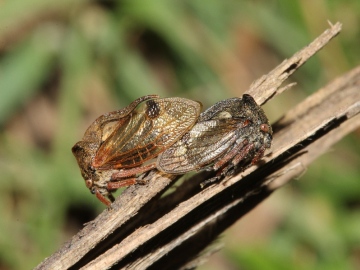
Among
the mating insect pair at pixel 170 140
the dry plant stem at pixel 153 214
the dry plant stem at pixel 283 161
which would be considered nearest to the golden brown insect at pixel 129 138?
the mating insect pair at pixel 170 140

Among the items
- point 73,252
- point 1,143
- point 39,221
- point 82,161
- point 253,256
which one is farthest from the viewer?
point 1,143

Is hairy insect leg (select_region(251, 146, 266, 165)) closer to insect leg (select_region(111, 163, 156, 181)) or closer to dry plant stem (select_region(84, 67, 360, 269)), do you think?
dry plant stem (select_region(84, 67, 360, 269))

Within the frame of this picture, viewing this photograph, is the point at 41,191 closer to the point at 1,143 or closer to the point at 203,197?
the point at 1,143

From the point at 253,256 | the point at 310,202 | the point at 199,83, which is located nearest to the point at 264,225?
the point at 310,202

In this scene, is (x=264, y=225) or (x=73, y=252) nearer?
(x=73, y=252)

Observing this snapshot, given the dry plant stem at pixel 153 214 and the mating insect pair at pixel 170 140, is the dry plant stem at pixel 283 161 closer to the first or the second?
the dry plant stem at pixel 153 214

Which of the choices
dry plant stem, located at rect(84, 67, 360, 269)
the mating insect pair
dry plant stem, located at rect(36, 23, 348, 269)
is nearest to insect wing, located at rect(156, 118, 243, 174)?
the mating insect pair
